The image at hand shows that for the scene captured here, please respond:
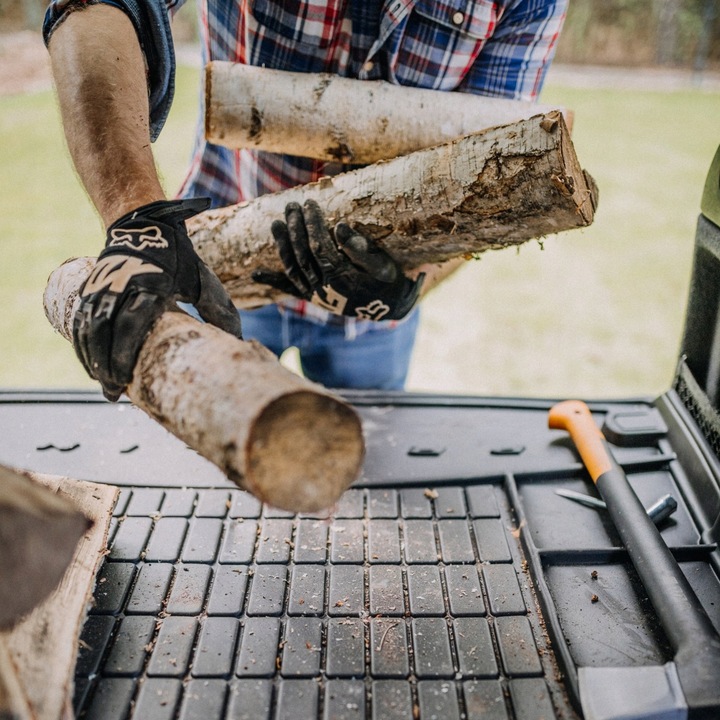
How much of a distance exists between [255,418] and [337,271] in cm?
68

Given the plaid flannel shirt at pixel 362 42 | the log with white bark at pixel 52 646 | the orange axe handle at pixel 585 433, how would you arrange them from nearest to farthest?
the log with white bark at pixel 52 646
the orange axe handle at pixel 585 433
the plaid flannel shirt at pixel 362 42

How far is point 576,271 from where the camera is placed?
4.64m

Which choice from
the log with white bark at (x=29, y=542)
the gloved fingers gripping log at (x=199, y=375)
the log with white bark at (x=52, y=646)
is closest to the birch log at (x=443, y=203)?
the gloved fingers gripping log at (x=199, y=375)

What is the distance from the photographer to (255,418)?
29.1 inches

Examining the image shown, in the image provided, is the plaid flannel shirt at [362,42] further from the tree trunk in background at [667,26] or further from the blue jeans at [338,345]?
the tree trunk in background at [667,26]

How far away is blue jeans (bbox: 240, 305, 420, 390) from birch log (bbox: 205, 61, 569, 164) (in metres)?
0.54

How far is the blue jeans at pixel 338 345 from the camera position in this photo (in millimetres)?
1840

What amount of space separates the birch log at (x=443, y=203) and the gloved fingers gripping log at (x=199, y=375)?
37cm

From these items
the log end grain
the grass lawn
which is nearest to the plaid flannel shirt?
the log end grain

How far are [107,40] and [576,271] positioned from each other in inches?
157

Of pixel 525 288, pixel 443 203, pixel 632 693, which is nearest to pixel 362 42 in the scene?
pixel 443 203

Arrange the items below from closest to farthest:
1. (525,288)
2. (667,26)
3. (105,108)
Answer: (105,108) → (525,288) → (667,26)

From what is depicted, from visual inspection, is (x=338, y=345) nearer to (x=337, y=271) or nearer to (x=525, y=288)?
(x=337, y=271)

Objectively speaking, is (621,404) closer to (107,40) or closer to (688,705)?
(688,705)
